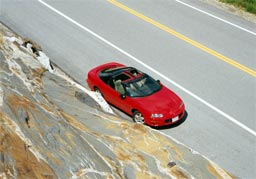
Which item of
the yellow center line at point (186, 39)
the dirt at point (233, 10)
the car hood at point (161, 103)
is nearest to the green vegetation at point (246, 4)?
the dirt at point (233, 10)

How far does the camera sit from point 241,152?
1573cm

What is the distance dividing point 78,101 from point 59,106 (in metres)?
1.26

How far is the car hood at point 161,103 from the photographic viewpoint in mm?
16281

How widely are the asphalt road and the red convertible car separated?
712 mm

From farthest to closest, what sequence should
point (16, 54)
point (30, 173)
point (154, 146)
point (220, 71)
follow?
point (220, 71) < point (16, 54) < point (154, 146) < point (30, 173)

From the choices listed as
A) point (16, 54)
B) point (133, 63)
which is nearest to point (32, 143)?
point (16, 54)

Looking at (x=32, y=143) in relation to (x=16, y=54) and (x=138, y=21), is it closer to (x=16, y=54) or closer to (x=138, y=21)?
(x=16, y=54)

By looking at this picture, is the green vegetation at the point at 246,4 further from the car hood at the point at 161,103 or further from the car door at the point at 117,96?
the car door at the point at 117,96

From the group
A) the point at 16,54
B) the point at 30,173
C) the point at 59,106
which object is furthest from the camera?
the point at 16,54

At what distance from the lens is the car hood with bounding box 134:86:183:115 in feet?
53.4

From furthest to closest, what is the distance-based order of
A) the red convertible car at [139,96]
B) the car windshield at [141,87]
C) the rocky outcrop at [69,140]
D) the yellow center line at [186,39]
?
1. the yellow center line at [186,39]
2. the car windshield at [141,87]
3. the red convertible car at [139,96]
4. the rocky outcrop at [69,140]

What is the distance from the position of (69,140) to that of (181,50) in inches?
461

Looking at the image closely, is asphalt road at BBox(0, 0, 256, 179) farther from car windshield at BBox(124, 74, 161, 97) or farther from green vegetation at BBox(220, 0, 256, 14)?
car windshield at BBox(124, 74, 161, 97)

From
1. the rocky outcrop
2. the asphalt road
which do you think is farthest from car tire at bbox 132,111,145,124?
the rocky outcrop
